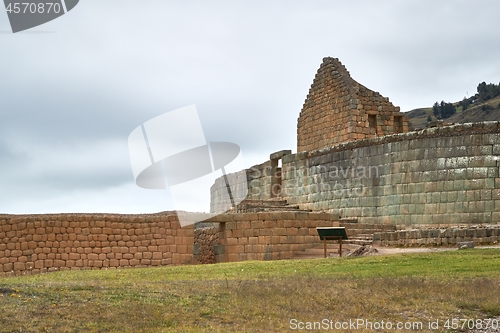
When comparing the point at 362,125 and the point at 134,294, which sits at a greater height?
the point at 362,125

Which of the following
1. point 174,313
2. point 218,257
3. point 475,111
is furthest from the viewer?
point 475,111

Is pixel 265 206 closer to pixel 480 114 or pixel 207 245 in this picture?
pixel 207 245

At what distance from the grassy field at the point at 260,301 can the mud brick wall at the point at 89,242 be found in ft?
19.5

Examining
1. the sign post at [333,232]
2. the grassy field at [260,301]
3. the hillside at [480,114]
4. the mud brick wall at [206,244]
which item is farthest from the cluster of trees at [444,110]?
the grassy field at [260,301]

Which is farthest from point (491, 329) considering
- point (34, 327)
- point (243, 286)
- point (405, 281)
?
point (34, 327)

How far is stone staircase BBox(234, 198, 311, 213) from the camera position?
969 inches

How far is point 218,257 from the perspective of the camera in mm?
20812

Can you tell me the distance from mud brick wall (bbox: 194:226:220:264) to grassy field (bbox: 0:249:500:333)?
6.45 m

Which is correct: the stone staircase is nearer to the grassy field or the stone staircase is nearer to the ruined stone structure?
the ruined stone structure

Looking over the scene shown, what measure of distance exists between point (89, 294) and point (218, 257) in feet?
33.5

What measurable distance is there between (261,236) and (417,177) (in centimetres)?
525

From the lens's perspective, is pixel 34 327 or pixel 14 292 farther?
pixel 14 292

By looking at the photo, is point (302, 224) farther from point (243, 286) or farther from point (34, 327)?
point (34, 327)

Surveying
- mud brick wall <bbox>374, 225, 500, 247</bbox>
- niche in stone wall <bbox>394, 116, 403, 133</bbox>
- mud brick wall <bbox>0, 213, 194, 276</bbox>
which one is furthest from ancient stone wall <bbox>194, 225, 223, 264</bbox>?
niche in stone wall <bbox>394, 116, 403, 133</bbox>
